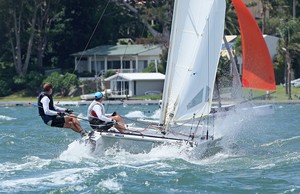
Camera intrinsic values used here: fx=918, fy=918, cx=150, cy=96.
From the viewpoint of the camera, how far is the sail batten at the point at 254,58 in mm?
24562

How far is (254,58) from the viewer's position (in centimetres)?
2467

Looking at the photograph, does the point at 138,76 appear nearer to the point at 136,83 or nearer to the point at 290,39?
the point at 136,83

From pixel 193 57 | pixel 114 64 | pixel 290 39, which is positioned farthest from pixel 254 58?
pixel 114 64

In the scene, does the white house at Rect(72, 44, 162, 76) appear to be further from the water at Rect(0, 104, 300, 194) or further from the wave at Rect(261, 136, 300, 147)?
the water at Rect(0, 104, 300, 194)

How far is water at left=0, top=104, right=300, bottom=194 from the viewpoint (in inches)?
739

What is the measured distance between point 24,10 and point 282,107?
2889cm

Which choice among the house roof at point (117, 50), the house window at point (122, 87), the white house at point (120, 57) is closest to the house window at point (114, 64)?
the white house at point (120, 57)

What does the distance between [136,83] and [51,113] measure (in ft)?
157

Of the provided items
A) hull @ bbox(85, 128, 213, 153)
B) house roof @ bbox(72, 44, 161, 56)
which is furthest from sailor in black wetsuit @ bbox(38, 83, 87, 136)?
house roof @ bbox(72, 44, 161, 56)

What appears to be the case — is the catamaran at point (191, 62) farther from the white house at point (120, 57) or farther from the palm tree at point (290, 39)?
the white house at point (120, 57)

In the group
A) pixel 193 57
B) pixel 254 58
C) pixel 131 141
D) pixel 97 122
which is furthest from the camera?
pixel 254 58

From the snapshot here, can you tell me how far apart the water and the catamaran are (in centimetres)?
107

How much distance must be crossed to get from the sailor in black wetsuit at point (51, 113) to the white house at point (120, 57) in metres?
52.2

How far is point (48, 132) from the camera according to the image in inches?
1359
